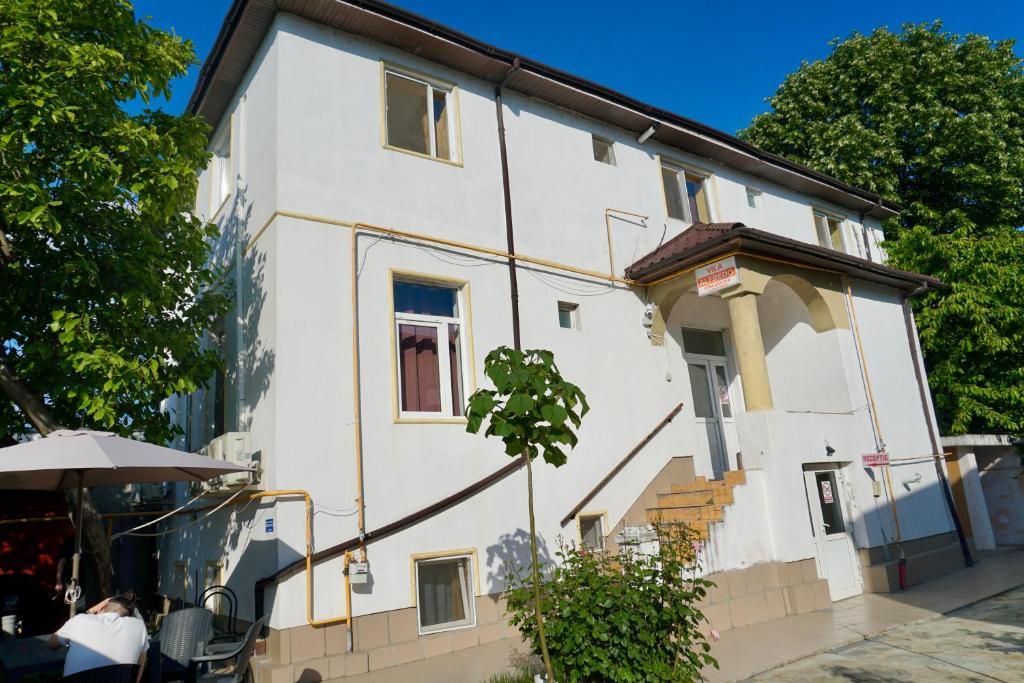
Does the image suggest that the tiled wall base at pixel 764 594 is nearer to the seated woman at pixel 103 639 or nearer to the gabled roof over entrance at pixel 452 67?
the seated woman at pixel 103 639

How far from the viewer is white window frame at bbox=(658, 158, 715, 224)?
12938mm

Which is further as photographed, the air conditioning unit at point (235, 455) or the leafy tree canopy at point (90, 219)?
the air conditioning unit at point (235, 455)

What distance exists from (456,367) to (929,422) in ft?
32.7

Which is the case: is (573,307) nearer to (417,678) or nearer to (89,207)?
(417,678)

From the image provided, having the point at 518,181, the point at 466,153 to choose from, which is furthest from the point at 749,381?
the point at 466,153

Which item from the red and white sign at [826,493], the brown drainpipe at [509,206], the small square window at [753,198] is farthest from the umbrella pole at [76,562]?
the small square window at [753,198]

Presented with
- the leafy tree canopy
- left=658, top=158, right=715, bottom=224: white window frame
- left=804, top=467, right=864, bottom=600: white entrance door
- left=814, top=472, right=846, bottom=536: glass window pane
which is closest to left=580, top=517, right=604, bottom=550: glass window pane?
left=804, top=467, right=864, bottom=600: white entrance door

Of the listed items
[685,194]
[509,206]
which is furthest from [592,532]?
[685,194]

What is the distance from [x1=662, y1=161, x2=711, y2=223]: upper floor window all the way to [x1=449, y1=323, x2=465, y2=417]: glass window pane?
18.2 feet

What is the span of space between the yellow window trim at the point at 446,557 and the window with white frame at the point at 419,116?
537 cm

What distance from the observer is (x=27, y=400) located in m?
7.12

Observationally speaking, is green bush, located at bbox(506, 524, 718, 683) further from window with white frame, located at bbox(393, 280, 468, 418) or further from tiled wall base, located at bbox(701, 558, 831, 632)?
window with white frame, located at bbox(393, 280, 468, 418)

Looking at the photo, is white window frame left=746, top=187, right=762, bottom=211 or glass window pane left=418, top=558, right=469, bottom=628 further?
white window frame left=746, top=187, right=762, bottom=211

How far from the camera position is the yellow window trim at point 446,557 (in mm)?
7836
